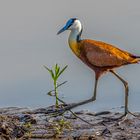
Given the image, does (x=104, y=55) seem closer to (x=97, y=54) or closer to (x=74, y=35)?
(x=97, y=54)

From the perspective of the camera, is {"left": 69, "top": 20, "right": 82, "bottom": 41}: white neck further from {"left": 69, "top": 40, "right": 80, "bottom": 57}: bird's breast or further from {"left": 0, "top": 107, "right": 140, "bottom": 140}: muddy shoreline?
{"left": 0, "top": 107, "right": 140, "bottom": 140}: muddy shoreline

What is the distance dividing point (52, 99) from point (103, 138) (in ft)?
9.33

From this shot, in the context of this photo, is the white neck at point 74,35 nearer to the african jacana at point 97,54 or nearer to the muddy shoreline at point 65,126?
the african jacana at point 97,54

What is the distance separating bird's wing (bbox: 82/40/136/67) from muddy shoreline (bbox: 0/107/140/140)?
766 millimetres

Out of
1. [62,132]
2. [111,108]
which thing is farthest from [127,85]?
[62,132]

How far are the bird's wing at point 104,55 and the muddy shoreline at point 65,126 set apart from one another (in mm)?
766

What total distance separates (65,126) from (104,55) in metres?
1.78

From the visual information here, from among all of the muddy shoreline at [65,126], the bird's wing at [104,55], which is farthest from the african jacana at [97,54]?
the muddy shoreline at [65,126]

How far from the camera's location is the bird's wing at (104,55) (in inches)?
442

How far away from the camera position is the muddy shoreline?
952 cm

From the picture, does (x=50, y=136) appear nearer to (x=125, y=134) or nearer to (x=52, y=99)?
(x=125, y=134)

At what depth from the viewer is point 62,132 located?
9.70 m

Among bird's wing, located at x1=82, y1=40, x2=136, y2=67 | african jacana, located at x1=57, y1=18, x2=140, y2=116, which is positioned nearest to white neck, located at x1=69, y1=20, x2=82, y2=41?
african jacana, located at x1=57, y1=18, x2=140, y2=116

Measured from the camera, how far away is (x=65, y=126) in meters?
9.95
